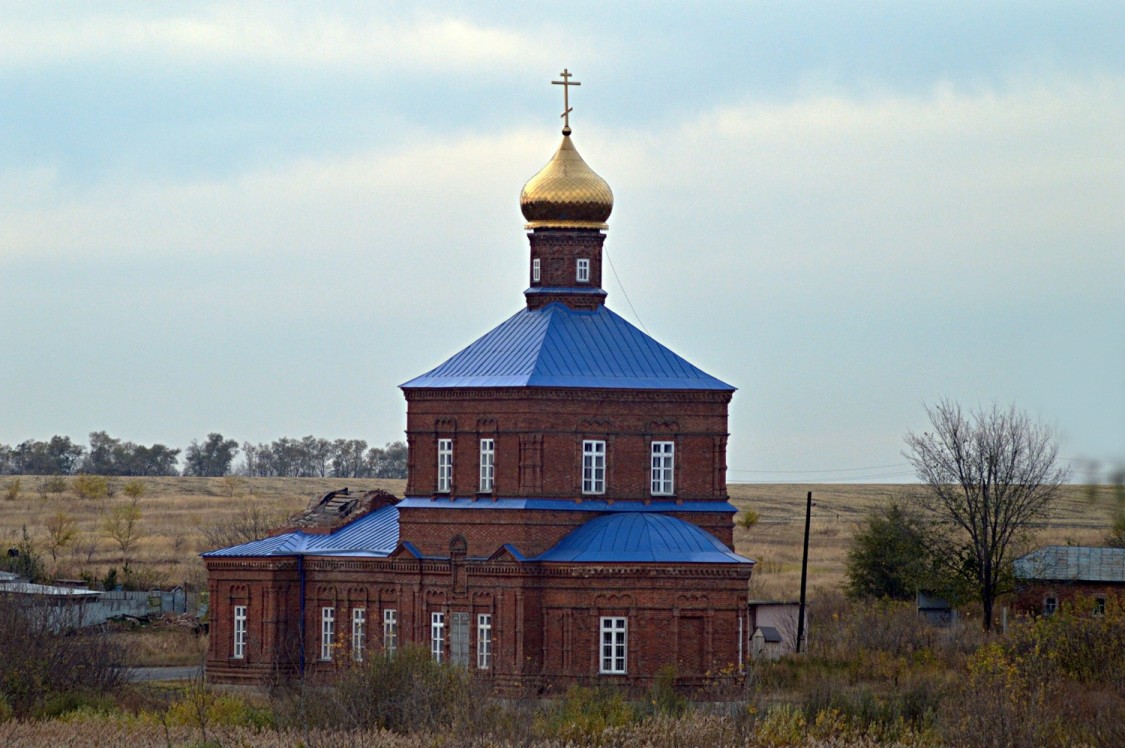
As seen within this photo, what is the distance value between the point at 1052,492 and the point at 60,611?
103 feet

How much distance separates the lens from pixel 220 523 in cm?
8206

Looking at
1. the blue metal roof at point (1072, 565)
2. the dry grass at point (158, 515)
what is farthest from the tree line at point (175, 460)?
the blue metal roof at point (1072, 565)

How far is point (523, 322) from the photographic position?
47.3 m

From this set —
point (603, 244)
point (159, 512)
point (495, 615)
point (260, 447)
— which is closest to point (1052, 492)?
point (603, 244)

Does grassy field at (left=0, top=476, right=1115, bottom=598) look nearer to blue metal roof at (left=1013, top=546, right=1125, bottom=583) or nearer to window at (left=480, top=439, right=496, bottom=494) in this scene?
blue metal roof at (left=1013, top=546, right=1125, bottom=583)

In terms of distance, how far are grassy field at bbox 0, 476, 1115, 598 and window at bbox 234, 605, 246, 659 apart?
1692 centimetres

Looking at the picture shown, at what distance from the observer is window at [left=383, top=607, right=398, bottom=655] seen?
1780 inches

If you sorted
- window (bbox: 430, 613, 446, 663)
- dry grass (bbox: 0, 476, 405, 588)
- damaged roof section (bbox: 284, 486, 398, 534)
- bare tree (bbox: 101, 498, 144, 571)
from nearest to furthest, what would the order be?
window (bbox: 430, 613, 446, 663)
damaged roof section (bbox: 284, 486, 398, 534)
dry grass (bbox: 0, 476, 405, 588)
bare tree (bbox: 101, 498, 144, 571)

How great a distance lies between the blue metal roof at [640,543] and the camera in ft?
139

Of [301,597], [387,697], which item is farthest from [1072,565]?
[387,697]

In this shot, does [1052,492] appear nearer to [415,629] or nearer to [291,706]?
[415,629]

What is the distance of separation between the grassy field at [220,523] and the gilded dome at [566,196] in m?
13.3

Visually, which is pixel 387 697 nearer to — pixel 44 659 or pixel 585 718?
pixel 585 718

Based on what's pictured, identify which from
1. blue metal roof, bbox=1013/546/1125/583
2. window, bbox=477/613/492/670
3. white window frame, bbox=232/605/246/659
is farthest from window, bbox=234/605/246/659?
blue metal roof, bbox=1013/546/1125/583
